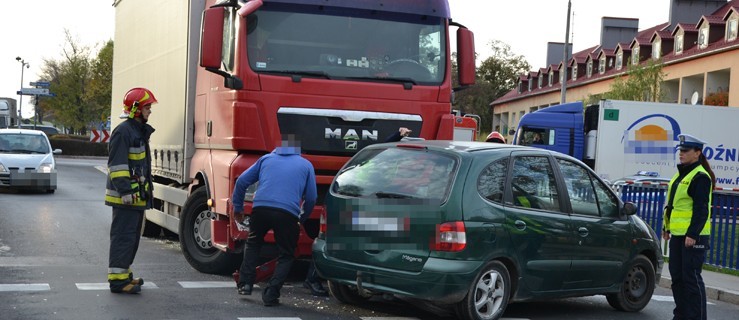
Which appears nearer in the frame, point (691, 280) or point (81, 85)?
point (691, 280)

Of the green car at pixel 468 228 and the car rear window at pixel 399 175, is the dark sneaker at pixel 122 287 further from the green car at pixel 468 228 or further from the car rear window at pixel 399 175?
the car rear window at pixel 399 175

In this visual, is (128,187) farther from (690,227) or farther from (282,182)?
(690,227)

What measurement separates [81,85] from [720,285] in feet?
223

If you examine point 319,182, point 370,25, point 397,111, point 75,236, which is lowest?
point 75,236

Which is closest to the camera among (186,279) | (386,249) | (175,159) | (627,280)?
(386,249)

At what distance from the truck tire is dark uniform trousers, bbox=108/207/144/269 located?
4.81 feet

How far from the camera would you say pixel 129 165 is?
30.3 feet

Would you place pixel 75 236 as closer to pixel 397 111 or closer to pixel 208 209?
pixel 208 209

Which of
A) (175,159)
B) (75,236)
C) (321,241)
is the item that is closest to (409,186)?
(321,241)

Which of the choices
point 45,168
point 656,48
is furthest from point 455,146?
point 656,48

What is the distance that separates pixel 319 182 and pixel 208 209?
1.49m

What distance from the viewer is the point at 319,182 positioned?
10.1 m

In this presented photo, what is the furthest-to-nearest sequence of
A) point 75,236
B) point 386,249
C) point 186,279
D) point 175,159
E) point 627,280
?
point 75,236 → point 175,159 → point 186,279 → point 627,280 → point 386,249

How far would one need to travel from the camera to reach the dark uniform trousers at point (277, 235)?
8.66 meters
